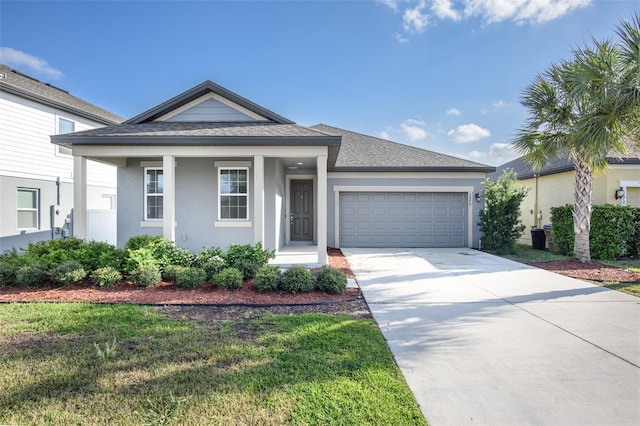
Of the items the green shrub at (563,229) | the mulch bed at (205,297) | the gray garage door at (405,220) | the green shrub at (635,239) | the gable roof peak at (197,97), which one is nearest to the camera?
the mulch bed at (205,297)

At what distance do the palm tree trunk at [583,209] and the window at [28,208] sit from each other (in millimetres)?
18307

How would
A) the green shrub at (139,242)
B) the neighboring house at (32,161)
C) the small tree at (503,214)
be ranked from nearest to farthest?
the green shrub at (139,242) → the neighboring house at (32,161) → the small tree at (503,214)

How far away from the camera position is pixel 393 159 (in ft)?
43.2

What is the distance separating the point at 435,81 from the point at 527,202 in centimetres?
789

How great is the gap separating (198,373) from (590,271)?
966cm

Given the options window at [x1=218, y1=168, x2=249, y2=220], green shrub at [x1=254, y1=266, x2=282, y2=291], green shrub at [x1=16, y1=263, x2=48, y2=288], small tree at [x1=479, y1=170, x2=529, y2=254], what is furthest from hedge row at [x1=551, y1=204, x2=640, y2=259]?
green shrub at [x1=16, y1=263, x2=48, y2=288]

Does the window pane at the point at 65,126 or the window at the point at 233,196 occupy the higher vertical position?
the window pane at the point at 65,126

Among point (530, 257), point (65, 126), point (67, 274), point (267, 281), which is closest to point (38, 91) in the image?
point (65, 126)

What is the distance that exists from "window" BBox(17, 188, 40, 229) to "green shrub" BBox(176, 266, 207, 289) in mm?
9102

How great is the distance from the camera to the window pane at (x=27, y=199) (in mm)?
11216

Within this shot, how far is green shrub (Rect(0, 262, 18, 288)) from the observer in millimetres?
6277

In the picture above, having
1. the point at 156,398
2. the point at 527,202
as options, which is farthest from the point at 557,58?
the point at 156,398

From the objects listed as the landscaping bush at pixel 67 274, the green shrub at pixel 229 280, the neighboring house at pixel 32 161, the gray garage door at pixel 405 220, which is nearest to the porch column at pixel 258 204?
the green shrub at pixel 229 280

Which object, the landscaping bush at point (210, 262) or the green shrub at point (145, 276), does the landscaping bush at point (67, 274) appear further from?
the landscaping bush at point (210, 262)
